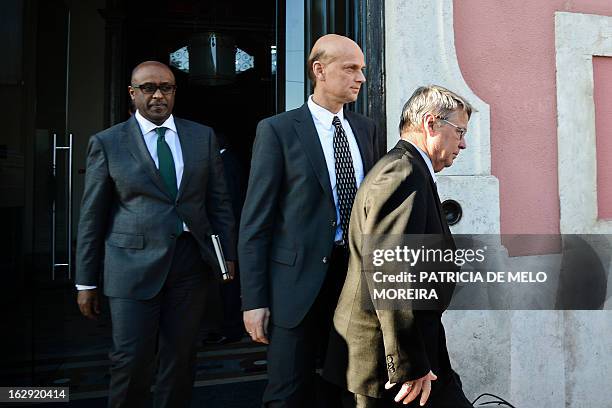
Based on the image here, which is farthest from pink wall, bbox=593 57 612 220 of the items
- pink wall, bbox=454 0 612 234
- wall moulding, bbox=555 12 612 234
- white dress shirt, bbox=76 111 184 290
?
white dress shirt, bbox=76 111 184 290

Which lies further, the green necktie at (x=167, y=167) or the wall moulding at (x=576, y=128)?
the wall moulding at (x=576, y=128)

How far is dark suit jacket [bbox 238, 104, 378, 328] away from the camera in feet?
6.73

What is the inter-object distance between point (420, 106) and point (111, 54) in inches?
287

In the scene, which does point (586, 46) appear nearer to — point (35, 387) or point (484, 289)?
point (484, 289)

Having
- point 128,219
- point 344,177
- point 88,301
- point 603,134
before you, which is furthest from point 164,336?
point 603,134

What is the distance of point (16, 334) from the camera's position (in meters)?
3.16

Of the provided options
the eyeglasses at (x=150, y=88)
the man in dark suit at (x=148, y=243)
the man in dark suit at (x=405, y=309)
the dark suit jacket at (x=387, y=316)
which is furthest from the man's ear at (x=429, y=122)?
the eyeglasses at (x=150, y=88)

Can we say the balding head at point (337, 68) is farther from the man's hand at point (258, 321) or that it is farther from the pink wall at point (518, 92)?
the pink wall at point (518, 92)

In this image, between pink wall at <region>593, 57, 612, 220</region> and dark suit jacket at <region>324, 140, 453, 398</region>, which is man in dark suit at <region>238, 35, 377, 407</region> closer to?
dark suit jacket at <region>324, 140, 453, 398</region>

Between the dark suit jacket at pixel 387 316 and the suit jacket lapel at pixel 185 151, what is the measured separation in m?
1.04

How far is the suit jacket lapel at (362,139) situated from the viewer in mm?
2246

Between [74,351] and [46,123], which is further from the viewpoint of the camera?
[46,123]

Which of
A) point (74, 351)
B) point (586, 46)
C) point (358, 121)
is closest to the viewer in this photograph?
point (358, 121)

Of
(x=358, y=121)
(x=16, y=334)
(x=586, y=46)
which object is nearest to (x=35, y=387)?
(x=16, y=334)
